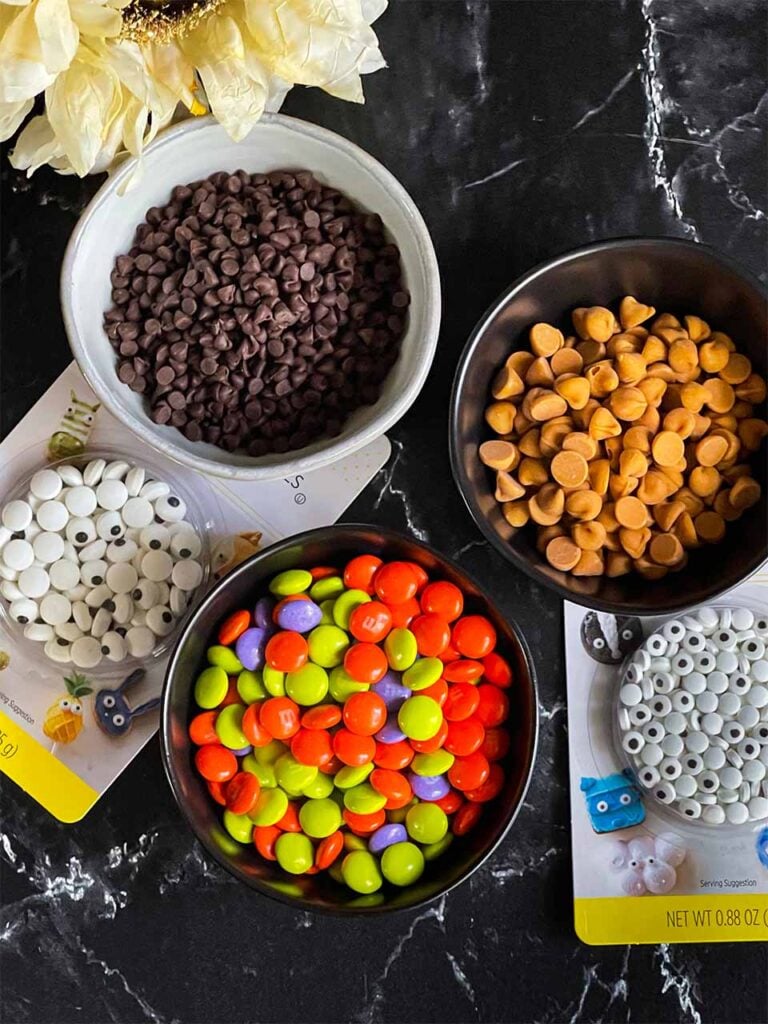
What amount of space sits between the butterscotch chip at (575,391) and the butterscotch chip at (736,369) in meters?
0.12

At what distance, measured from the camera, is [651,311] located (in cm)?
87

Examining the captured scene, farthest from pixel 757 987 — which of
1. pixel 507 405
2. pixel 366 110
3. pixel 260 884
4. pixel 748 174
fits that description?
pixel 366 110

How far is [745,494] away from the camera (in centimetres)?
84

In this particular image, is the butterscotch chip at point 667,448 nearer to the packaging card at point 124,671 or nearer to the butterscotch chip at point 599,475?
the butterscotch chip at point 599,475

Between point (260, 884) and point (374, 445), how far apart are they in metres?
0.40

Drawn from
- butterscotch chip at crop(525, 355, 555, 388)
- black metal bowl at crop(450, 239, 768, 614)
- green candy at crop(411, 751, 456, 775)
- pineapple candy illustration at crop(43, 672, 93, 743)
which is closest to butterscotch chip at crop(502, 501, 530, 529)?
black metal bowl at crop(450, 239, 768, 614)

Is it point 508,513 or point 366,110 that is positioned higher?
point 366,110

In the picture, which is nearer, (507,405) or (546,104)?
(507,405)

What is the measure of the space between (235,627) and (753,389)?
0.50m

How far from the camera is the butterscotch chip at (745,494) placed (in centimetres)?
84

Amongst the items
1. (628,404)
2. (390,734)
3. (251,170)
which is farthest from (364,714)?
(251,170)

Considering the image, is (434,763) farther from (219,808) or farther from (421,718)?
(219,808)

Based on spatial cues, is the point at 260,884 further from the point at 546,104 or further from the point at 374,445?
the point at 546,104

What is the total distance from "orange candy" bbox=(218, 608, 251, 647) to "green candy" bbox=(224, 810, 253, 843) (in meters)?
0.15
